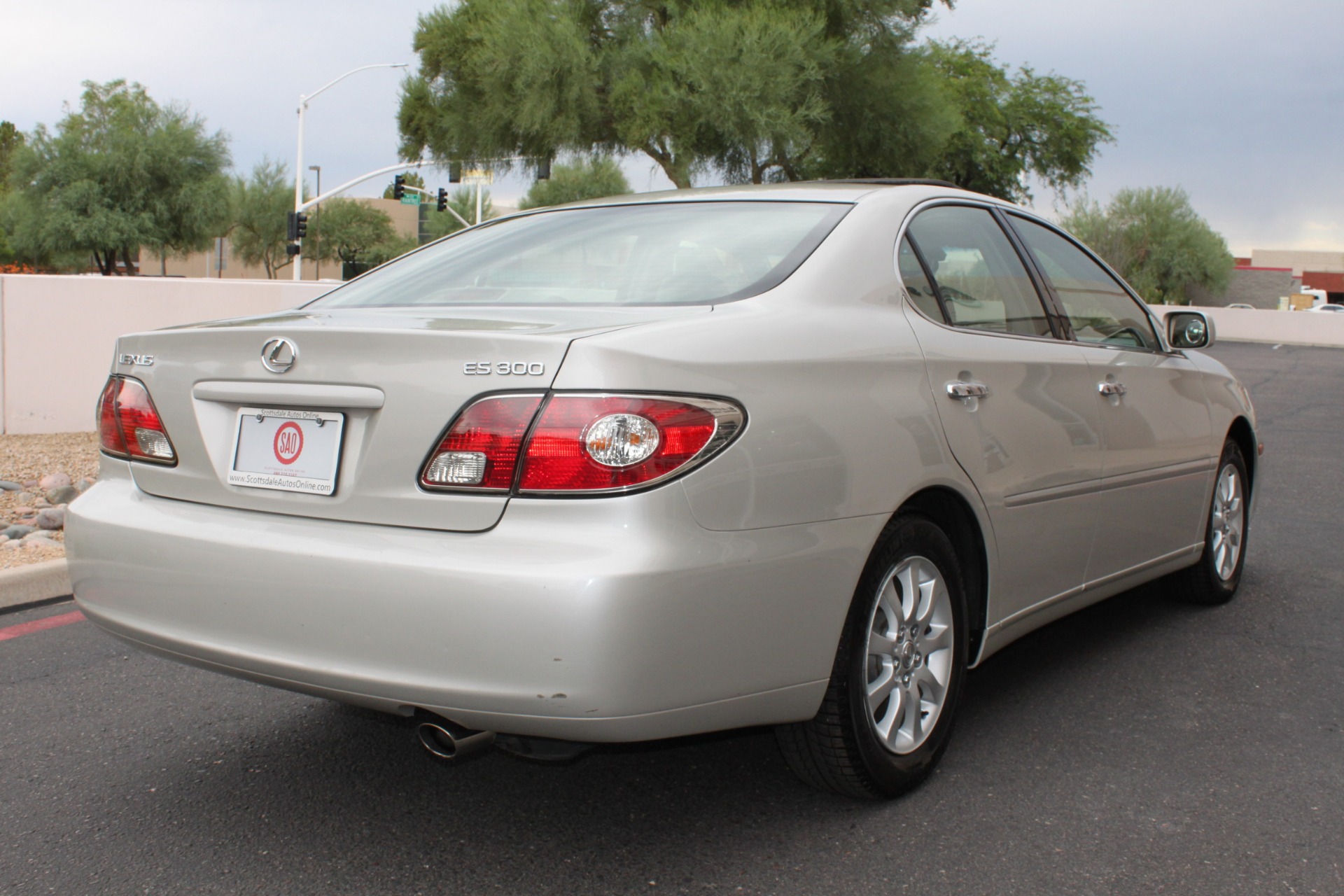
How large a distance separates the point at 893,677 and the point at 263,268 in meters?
86.8

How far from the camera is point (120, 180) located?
Answer: 154ft

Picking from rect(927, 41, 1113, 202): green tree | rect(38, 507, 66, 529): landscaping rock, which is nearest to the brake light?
rect(38, 507, 66, 529): landscaping rock

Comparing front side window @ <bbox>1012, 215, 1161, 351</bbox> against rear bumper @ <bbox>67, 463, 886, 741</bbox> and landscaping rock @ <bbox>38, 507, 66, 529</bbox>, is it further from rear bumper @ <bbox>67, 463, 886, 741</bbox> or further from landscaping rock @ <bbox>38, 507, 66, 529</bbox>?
landscaping rock @ <bbox>38, 507, 66, 529</bbox>

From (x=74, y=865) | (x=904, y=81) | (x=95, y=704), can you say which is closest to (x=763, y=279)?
(x=74, y=865)

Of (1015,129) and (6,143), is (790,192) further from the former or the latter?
(6,143)

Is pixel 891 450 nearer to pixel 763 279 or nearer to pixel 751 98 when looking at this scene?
pixel 763 279

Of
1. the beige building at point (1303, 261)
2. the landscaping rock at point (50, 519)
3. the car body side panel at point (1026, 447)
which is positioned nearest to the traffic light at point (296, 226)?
the landscaping rock at point (50, 519)

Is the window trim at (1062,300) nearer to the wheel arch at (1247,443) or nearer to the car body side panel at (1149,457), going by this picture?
the car body side panel at (1149,457)

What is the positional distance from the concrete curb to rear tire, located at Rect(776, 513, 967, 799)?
349cm

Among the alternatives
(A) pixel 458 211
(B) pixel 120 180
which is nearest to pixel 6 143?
(A) pixel 458 211

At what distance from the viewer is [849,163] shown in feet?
101

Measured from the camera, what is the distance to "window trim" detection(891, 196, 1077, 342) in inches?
131

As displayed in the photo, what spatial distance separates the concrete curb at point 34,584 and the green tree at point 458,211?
289ft

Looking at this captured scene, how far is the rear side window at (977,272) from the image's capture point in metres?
3.56
